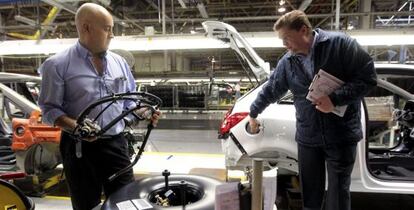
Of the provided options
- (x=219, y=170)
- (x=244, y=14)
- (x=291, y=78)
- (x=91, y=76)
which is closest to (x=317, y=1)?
(x=244, y=14)

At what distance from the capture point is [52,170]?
381 cm

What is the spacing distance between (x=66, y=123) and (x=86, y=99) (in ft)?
0.60

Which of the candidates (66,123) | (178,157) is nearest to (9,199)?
(66,123)

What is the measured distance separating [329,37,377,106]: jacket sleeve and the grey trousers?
32 centimetres

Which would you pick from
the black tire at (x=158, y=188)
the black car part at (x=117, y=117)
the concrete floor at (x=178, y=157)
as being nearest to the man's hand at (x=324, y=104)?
the black tire at (x=158, y=188)

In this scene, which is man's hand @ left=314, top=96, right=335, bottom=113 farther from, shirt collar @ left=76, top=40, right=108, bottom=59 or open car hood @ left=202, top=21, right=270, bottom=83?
open car hood @ left=202, top=21, right=270, bottom=83

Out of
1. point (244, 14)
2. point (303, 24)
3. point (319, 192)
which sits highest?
point (244, 14)

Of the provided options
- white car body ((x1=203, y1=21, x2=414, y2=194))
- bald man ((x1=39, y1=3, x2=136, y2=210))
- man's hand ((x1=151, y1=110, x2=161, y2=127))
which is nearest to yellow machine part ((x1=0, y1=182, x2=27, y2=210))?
bald man ((x1=39, y1=3, x2=136, y2=210))

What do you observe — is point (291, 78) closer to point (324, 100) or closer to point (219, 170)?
point (324, 100)

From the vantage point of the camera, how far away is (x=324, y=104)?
5.75ft

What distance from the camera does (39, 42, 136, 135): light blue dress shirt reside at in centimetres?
162

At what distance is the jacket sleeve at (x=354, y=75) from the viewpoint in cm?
175

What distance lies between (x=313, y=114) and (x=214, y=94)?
293 inches

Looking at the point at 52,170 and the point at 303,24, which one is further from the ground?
the point at 303,24
